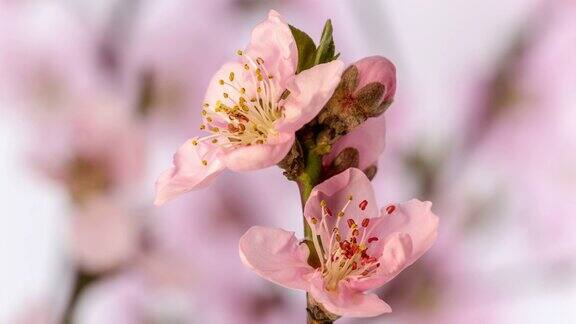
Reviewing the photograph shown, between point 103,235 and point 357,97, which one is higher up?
point 357,97

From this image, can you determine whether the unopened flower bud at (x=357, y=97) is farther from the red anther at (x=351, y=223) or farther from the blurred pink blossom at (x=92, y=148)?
the blurred pink blossom at (x=92, y=148)

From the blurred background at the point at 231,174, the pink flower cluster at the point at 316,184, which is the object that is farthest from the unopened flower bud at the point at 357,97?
the blurred background at the point at 231,174

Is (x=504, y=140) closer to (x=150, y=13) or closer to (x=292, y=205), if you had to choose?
(x=292, y=205)

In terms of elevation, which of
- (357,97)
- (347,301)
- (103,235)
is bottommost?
(103,235)

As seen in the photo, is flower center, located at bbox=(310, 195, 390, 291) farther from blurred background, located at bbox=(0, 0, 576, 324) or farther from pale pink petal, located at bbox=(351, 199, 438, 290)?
blurred background, located at bbox=(0, 0, 576, 324)

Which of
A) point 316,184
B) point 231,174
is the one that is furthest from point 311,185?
point 231,174

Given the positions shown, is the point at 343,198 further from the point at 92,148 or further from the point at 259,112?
the point at 92,148
